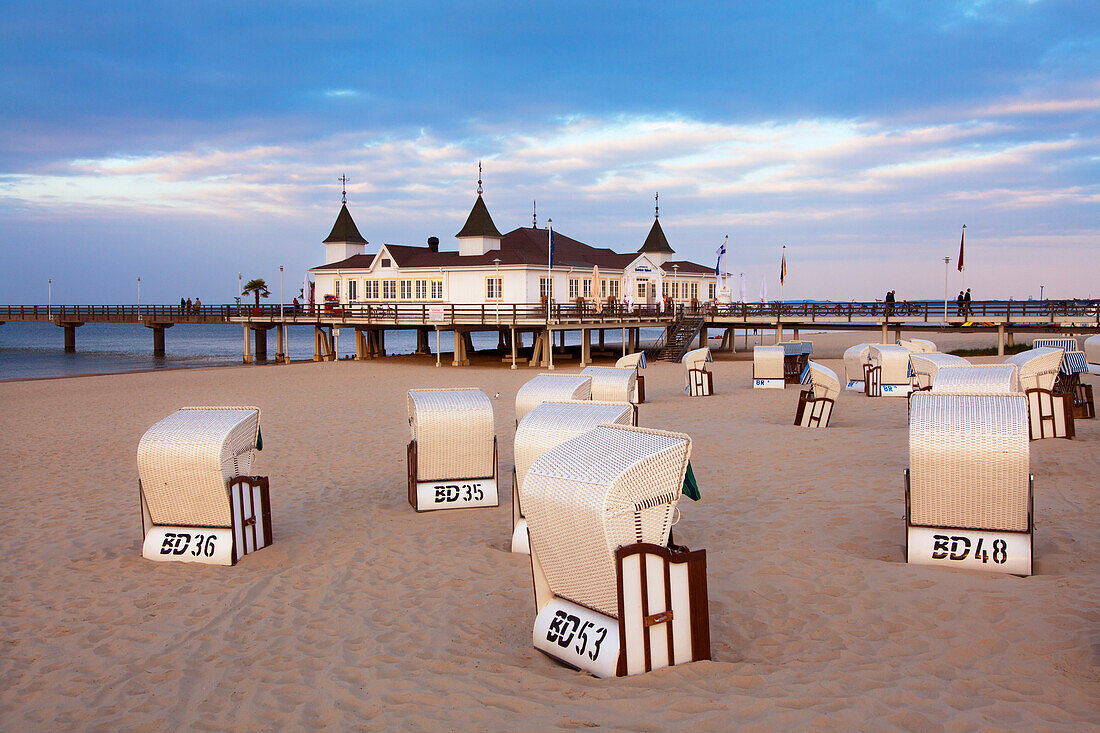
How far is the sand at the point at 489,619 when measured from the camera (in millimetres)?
4621

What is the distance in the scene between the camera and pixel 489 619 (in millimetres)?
6348

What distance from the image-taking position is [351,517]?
32.4ft

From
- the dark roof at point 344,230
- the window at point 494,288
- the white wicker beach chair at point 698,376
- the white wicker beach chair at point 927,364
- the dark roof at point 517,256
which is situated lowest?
the white wicker beach chair at point 698,376

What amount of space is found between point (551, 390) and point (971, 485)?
5.73m

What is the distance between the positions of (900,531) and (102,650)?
745 centimetres

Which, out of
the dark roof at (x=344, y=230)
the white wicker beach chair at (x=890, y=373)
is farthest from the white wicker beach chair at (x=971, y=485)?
the dark roof at (x=344, y=230)

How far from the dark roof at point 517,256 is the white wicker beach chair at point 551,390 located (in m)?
27.2

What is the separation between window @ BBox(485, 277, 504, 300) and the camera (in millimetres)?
39000

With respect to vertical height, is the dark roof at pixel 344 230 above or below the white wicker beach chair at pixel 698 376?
above

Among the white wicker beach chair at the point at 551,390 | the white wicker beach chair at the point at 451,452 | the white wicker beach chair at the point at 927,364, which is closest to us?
the white wicker beach chair at the point at 451,452

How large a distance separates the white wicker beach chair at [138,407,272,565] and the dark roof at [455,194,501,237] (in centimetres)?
3307

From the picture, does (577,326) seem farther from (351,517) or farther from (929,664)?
(929,664)

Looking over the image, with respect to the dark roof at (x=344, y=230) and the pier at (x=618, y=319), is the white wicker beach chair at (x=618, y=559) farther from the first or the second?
the dark roof at (x=344, y=230)

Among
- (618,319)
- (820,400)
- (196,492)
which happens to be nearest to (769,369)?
(820,400)
